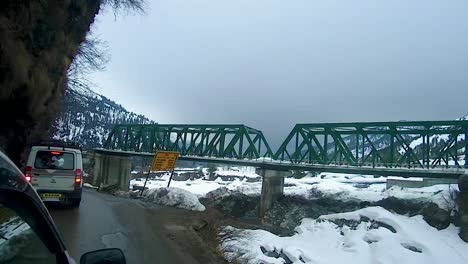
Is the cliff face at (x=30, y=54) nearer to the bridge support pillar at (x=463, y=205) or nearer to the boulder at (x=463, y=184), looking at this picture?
the bridge support pillar at (x=463, y=205)

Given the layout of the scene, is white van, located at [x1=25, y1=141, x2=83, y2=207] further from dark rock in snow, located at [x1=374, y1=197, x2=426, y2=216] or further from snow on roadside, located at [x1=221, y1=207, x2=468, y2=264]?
dark rock in snow, located at [x1=374, y1=197, x2=426, y2=216]

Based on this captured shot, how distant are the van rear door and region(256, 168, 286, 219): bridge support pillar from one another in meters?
Answer: 32.2

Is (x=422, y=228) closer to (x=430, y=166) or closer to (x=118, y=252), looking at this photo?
(x=430, y=166)

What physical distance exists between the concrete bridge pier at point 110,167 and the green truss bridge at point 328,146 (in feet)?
4.88

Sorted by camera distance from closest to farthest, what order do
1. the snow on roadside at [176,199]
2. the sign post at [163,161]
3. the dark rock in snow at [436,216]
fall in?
the snow on roadside at [176,199] → the sign post at [163,161] → the dark rock in snow at [436,216]

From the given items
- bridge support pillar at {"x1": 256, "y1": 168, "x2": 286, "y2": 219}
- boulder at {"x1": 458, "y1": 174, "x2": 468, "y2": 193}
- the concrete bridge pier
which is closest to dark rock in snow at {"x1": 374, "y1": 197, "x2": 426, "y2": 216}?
boulder at {"x1": 458, "y1": 174, "x2": 468, "y2": 193}

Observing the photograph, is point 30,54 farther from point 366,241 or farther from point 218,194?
point 218,194

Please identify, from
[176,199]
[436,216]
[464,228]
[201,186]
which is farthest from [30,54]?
[201,186]

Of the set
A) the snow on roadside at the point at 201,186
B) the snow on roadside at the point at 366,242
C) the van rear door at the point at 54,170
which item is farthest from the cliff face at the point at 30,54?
the snow on roadside at the point at 201,186

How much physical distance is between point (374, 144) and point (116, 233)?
40528 mm

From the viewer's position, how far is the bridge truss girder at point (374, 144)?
42875 millimetres

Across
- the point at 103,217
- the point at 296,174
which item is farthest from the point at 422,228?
the point at 296,174

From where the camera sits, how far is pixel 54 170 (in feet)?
49.3

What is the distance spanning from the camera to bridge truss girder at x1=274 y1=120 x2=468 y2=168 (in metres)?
42.9
